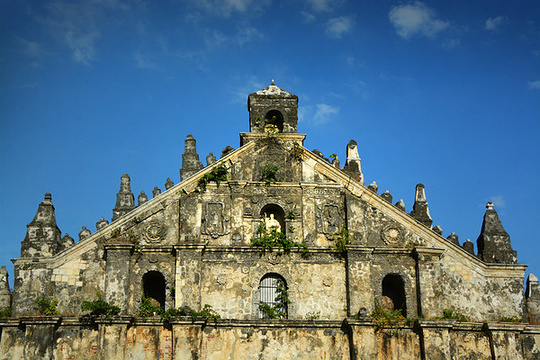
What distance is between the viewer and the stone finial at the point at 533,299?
84.4ft

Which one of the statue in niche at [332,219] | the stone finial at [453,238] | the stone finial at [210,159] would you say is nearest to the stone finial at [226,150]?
the stone finial at [210,159]

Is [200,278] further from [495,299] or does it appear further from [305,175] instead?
[495,299]

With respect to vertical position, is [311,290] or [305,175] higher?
[305,175]

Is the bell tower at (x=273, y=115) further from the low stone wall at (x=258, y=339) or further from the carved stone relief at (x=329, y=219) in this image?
the low stone wall at (x=258, y=339)

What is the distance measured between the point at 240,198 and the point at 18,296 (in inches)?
307

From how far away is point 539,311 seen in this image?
25.8 metres

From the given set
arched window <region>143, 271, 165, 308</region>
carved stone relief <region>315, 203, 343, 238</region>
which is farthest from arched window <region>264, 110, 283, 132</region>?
arched window <region>143, 271, 165, 308</region>

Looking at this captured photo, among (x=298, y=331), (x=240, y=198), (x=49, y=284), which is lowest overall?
(x=298, y=331)

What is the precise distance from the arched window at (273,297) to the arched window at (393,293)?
3.43 metres

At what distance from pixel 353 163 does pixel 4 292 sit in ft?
41.0

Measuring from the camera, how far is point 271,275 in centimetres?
2605

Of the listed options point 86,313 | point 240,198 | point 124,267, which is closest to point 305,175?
point 240,198

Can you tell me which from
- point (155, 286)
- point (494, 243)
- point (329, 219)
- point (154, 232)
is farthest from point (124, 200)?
point (494, 243)

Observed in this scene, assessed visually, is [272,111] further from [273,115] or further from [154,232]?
[154,232]
